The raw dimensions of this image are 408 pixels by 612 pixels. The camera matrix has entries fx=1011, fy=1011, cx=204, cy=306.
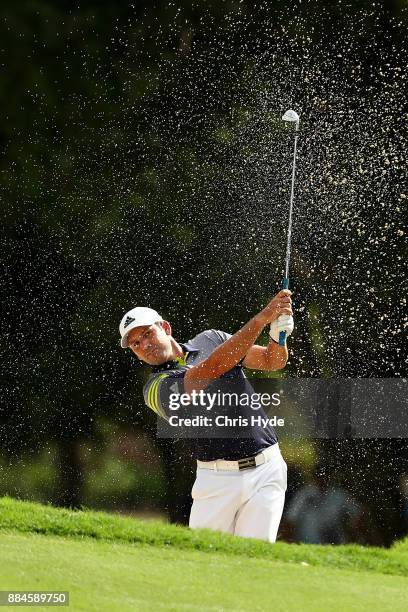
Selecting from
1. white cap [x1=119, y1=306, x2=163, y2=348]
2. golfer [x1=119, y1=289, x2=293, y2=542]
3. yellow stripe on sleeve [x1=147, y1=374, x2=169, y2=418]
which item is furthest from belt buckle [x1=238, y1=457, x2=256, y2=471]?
white cap [x1=119, y1=306, x2=163, y2=348]

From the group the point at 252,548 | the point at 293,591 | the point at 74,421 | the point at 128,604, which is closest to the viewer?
the point at 128,604

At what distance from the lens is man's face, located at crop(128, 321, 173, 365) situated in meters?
4.02

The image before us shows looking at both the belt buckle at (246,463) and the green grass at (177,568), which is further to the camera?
the belt buckle at (246,463)

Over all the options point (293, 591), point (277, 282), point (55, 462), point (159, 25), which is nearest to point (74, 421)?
point (55, 462)

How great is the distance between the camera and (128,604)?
2.46 metres

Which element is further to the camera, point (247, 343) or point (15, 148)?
point (15, 148)

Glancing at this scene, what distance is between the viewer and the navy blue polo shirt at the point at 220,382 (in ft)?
12.7

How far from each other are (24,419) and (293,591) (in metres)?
5.32

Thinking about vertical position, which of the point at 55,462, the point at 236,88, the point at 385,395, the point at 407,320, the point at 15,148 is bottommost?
the point at 55,462

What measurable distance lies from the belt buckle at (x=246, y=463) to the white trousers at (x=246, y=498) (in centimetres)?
2

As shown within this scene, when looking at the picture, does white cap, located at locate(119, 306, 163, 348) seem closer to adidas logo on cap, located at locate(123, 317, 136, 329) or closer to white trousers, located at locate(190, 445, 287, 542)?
adidas logo on cap, located at locate(123, 317, 136, 329)

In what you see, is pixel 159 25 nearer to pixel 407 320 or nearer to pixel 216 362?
pixel 407 320

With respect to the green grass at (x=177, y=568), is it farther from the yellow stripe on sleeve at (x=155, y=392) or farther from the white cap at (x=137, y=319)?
the white cap at (x=137, y=319)

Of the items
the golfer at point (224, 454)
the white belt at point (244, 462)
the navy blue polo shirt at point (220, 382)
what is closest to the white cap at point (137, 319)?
the golfer at point (224, 454)
